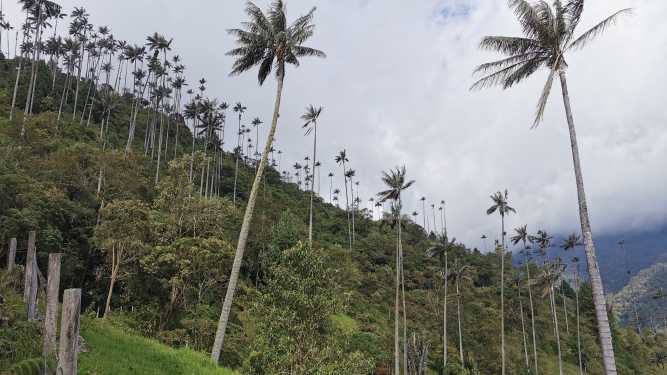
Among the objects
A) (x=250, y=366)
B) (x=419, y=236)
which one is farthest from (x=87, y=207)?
(x=419, y=236)

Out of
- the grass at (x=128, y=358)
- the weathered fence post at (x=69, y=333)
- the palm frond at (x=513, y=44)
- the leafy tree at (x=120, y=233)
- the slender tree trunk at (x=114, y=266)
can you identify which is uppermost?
the palm frond at (x=513, y=44)

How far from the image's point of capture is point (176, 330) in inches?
938

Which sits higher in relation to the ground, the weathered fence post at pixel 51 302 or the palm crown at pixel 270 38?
the palm crown at pixel 270 38

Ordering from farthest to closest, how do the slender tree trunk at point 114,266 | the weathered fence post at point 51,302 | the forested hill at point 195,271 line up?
the slender tree trunk at point 114,266 < the forested hill at point 195,271 < the weathered fence post at point 51,302

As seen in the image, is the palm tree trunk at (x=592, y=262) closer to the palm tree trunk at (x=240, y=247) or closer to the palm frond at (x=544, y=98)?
the palm frond at (x=544, y=98)

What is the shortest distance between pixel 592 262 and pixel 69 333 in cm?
1473

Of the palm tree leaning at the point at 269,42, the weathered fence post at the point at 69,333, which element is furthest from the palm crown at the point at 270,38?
the weathered fence post at the point at 69,333

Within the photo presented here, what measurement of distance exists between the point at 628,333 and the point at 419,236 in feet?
150

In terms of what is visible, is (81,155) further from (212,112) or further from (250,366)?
(212,112)

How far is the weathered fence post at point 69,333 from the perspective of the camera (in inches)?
244

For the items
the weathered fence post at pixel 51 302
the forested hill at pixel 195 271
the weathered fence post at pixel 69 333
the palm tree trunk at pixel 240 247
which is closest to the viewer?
the weathered fence post at pixel 69 333

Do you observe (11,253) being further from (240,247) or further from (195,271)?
(195,271)

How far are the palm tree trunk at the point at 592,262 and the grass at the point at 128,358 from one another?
491 inches

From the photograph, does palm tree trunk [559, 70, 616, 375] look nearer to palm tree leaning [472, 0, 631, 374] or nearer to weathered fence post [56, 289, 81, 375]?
palm tree leaning [472, 0, 631, 374]
